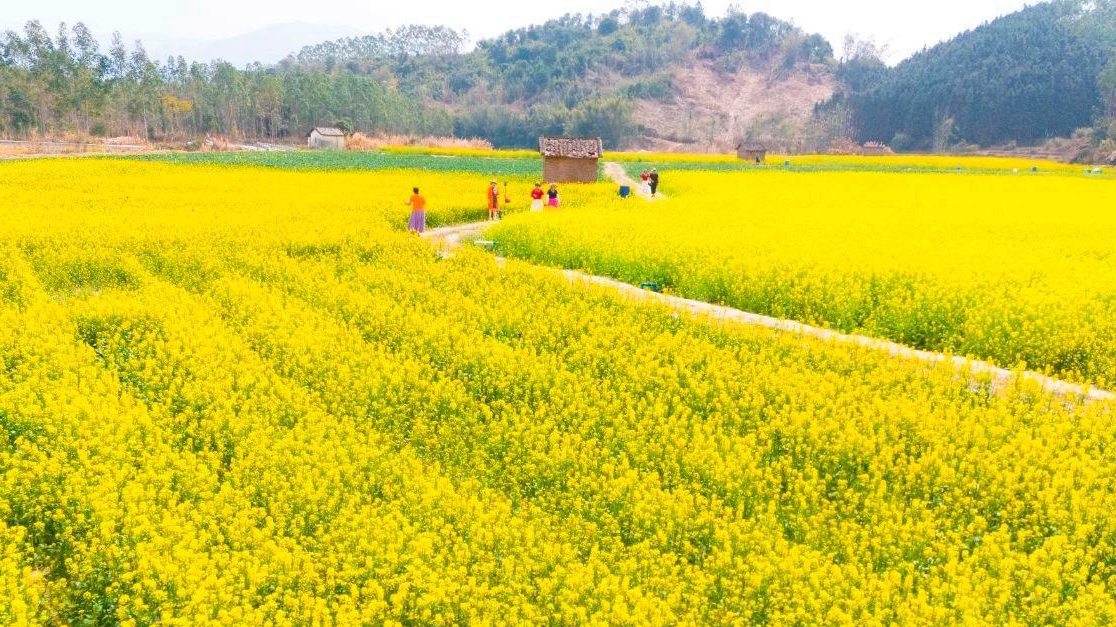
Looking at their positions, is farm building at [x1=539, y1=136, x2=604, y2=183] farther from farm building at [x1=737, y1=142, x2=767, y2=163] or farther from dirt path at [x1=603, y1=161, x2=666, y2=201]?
farm building at [x1=737, y1=142, x2=767, y2=163]

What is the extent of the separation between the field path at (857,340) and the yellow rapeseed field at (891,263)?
41cm

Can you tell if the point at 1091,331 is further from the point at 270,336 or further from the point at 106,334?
the point at 106,334

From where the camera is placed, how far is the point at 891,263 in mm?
13531

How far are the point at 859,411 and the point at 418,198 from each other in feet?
44.5

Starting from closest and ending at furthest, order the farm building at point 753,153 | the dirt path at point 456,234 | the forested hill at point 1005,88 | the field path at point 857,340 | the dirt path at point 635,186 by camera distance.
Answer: the field path at point 857,340, the dirt path at point 456,234, the dirt path at point 635,186, the farm building at point 753,153, the forested hill at point 1005,88

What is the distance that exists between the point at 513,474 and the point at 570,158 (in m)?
28.6

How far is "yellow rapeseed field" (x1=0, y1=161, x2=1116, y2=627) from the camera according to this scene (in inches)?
203

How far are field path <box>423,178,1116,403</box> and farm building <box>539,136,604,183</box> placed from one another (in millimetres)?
19388

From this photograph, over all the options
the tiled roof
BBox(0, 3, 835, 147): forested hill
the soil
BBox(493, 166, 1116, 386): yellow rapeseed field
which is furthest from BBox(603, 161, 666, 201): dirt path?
the soil

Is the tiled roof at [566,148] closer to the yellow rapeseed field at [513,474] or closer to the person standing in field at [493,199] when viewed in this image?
the person standing in field at [493,199]

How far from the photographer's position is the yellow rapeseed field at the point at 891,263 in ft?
34.2

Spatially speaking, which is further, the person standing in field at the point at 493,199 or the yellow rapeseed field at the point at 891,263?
the person standing in field at the point at 493,199

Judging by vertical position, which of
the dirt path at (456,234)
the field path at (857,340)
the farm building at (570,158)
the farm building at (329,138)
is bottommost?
the field path at (857,340)

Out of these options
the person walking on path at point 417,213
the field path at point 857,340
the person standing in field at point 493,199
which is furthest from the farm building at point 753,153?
the field path at point 857,340
